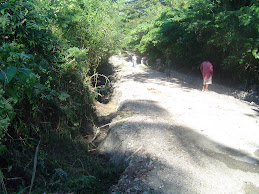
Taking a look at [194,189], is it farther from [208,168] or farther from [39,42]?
[39,42]

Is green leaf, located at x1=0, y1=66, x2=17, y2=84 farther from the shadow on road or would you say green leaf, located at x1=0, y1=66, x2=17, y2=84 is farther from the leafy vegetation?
the shadow on road

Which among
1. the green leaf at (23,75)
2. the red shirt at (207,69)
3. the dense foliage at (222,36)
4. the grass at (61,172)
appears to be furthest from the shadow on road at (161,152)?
the dense foliage at (222,36)

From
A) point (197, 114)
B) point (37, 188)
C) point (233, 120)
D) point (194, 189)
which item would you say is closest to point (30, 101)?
point (37, 188)

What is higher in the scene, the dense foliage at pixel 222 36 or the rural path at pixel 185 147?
the dense foliage at pixel 222 36

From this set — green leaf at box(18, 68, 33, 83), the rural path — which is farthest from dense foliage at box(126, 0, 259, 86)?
green leaf at box(18, 68, 33, 83)

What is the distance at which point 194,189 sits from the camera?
3.13 metres

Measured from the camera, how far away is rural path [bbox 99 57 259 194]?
327 centimetres

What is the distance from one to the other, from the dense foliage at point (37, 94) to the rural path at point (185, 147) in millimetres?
676

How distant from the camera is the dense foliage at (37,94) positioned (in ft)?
7.03

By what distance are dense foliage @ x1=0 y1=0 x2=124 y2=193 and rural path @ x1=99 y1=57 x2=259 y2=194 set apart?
68 cm

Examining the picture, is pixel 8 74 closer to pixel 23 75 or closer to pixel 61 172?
pixel 23 75

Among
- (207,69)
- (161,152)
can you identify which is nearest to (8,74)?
(161,152)

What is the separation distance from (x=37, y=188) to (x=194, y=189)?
2.16m

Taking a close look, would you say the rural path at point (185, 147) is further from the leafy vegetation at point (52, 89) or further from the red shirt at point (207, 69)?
the red shirt at point (207, 69)
